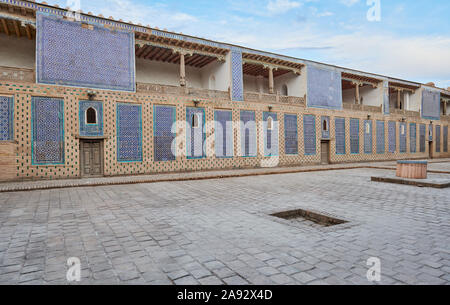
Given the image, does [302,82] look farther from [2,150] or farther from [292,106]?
[2,150]

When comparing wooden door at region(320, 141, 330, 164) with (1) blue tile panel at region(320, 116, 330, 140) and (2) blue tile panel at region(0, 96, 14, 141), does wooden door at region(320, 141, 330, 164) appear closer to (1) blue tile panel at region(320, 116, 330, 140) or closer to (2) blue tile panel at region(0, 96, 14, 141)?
(1) blue tile panel at region(320, 116, 330, 140)

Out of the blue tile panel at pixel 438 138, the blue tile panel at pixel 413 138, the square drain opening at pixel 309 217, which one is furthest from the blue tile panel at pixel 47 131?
the blue tile panel at pixel 438 138

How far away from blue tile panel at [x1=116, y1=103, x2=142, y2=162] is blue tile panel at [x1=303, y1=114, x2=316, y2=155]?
34.0ft

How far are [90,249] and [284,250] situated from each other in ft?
7.12

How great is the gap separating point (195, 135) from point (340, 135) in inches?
429

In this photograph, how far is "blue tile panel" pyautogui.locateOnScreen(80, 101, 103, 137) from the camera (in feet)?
37.5

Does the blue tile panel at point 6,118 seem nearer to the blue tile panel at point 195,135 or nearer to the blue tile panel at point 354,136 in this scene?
the blue tile panel at point 195,135

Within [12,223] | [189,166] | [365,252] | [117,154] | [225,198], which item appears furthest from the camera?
[189,166]

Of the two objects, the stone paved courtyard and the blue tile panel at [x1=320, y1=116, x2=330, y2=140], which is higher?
the blue tile panel at [x1=320, y1=116, x2=330, y2=140]

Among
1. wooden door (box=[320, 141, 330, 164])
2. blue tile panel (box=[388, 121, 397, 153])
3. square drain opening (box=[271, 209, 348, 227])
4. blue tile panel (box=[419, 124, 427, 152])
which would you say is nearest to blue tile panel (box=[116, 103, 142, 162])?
square drain opening (box=[271, 209, 348, 227])

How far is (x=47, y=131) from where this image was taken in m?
10.7

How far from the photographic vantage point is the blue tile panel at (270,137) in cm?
1595

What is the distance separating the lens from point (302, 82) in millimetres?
17656

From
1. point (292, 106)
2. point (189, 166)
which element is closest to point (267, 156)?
point (292, 106)
